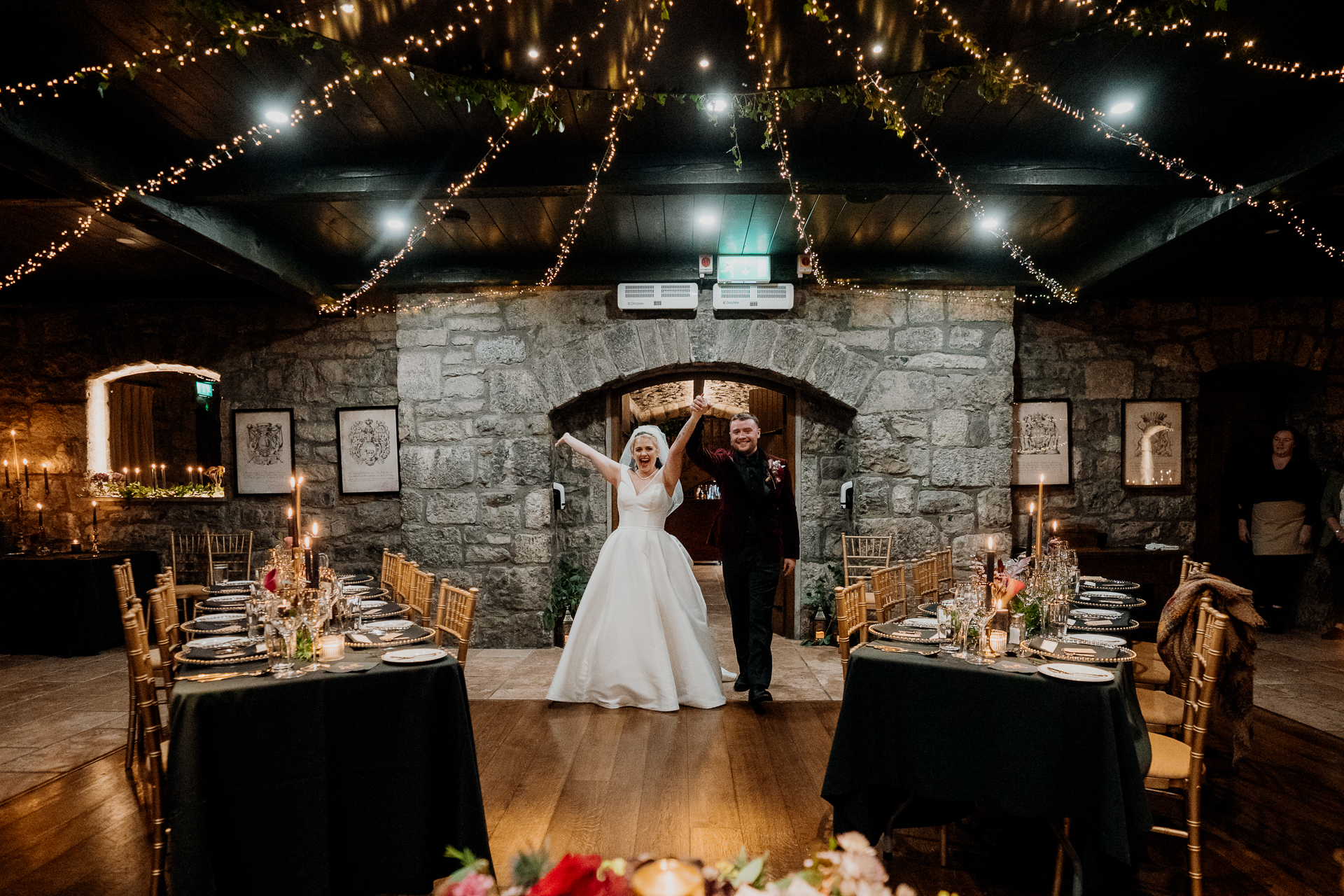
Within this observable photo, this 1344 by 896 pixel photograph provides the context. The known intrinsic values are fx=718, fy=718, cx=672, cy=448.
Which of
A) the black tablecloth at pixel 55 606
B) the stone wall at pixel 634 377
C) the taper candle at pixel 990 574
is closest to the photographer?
the taper candle at pixel 990 574

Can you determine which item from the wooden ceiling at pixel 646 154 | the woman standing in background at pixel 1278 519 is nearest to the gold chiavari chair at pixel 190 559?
the wooden ceiling at pixel 646 154

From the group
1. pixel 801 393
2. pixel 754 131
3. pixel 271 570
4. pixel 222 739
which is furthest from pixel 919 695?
pixel 801 393

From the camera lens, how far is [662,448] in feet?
14.2

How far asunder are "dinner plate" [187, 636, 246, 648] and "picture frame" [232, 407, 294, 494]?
3.61 meters

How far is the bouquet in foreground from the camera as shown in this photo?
0.71m

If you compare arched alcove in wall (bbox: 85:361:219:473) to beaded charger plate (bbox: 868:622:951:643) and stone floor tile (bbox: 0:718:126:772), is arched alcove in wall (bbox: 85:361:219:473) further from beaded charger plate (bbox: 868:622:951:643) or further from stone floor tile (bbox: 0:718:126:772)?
beaded charger plate (bbox: 868:622:951:643)

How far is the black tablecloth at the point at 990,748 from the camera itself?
6.62ft

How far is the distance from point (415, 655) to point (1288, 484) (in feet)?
21.6

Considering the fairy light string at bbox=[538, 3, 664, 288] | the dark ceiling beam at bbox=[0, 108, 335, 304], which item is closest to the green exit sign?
the fairy light string at bbox=[538, 3, 664, 288]

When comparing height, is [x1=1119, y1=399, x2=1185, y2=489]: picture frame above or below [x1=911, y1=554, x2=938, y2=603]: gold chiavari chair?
above

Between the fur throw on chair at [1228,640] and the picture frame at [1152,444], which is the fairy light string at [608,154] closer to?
the fur throw on chair at [1228,640]

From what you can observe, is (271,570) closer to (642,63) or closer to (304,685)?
(304,685)

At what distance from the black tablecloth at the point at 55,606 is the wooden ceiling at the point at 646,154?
223 cm

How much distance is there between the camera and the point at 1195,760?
2135mm
